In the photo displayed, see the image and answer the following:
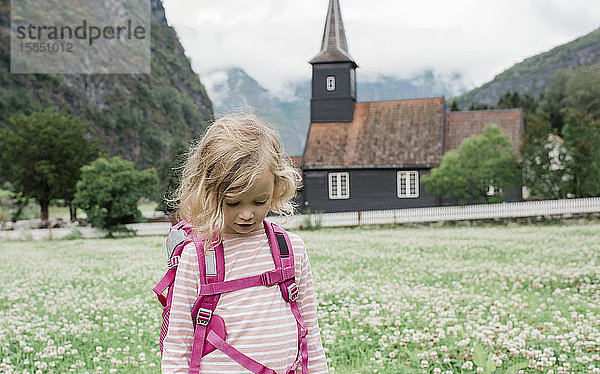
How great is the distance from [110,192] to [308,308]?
28938 mm

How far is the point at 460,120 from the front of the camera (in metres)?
38.8

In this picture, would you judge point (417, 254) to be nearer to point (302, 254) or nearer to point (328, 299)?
point (328, 299)

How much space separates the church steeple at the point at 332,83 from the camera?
3959cm

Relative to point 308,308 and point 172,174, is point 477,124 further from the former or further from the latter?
point 308,308

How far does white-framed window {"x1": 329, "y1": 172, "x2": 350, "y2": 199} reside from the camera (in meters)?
37.9

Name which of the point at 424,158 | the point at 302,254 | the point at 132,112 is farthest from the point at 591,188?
the point at 132,112

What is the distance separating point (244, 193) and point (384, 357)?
12.8 feet

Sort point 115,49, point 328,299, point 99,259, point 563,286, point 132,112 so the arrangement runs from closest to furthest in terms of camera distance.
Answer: point 328,299
point 563,286
point 99,259
point 132,112
point 115,49

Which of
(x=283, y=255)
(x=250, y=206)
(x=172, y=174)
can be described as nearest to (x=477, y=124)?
(x=172, y=174)

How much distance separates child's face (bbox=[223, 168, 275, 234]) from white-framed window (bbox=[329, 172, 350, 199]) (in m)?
35.4

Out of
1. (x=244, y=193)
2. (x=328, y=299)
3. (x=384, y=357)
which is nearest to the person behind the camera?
(x=244, y=193)

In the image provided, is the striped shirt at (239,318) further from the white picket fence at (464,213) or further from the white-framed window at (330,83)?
the white-framed window at (330,83)

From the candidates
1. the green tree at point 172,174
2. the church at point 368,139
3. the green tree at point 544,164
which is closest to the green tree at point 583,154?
the green tree at point 544,164

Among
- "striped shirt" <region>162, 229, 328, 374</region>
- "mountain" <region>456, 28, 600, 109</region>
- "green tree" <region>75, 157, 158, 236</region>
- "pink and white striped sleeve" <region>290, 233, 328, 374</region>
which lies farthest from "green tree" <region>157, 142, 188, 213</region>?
"mountain" <region>456, 28, 600, 109</region>
